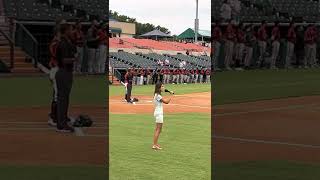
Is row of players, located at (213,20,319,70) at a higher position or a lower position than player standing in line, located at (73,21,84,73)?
higher

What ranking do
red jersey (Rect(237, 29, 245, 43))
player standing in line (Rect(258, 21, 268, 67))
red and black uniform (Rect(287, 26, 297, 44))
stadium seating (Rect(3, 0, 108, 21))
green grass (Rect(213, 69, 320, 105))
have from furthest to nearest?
red and black uniform (Rect(287, 26, 297, 44)) → player standing in line (Rect(258, 21, 268, 67)) → red jersey (Rect(237, 29, 245, 43)) → green grass (Rect(213, 69, 320, 105)) → stadium seating (Rect(3, 0, 108, 21))

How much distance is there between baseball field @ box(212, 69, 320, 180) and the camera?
17.9 ft

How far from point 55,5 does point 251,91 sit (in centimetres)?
1246

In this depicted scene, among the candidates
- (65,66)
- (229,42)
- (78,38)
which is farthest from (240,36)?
(65,66)

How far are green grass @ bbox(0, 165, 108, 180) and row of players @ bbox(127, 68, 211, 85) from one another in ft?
59.9

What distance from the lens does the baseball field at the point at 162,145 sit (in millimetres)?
5195

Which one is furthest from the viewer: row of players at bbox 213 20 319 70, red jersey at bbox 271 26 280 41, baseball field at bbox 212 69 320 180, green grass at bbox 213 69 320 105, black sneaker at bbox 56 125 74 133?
red jersey at bbox 271 26 280 41

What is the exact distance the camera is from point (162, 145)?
6891 mm

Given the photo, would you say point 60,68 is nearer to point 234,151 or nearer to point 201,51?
point 234,151

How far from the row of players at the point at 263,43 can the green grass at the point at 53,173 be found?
14.0 meters

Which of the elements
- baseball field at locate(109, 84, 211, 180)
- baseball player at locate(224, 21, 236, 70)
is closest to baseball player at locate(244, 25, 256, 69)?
baseball player at locate(224, 21, 236, 70)

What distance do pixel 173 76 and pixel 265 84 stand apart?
284 inches

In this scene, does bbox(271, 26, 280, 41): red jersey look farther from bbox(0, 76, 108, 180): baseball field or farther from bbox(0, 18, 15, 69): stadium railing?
bbox(0, 18, 15, 69): stadium railing

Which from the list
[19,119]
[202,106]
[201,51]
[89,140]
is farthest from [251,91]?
[201,51]
